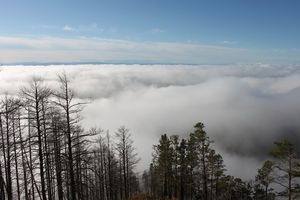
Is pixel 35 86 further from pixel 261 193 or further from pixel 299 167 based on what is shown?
pixel 261 193

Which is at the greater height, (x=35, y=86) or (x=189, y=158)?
(x=35, y=86)

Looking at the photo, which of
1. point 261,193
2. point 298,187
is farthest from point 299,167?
point 261,193

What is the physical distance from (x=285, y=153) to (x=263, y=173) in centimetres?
3285

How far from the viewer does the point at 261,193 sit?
268 ft

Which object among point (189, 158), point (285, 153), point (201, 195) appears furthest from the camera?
point (201, 195)

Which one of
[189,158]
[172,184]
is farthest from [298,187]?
[172,184]

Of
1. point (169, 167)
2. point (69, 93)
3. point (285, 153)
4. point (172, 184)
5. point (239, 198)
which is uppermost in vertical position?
point (69, 93)

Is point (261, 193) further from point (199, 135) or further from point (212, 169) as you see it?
point (199, 135)

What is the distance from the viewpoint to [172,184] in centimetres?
5706

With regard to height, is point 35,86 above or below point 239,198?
above

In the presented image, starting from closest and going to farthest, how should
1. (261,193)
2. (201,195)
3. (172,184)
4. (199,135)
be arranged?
(199,135), (172,184), (201,195), (261,193)

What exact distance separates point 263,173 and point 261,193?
82.2 ft

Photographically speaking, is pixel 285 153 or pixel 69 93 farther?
pixel 285 153

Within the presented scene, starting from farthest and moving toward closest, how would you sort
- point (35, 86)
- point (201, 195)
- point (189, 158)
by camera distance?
point (201, 195), point (189, 158), point (35, 86)
